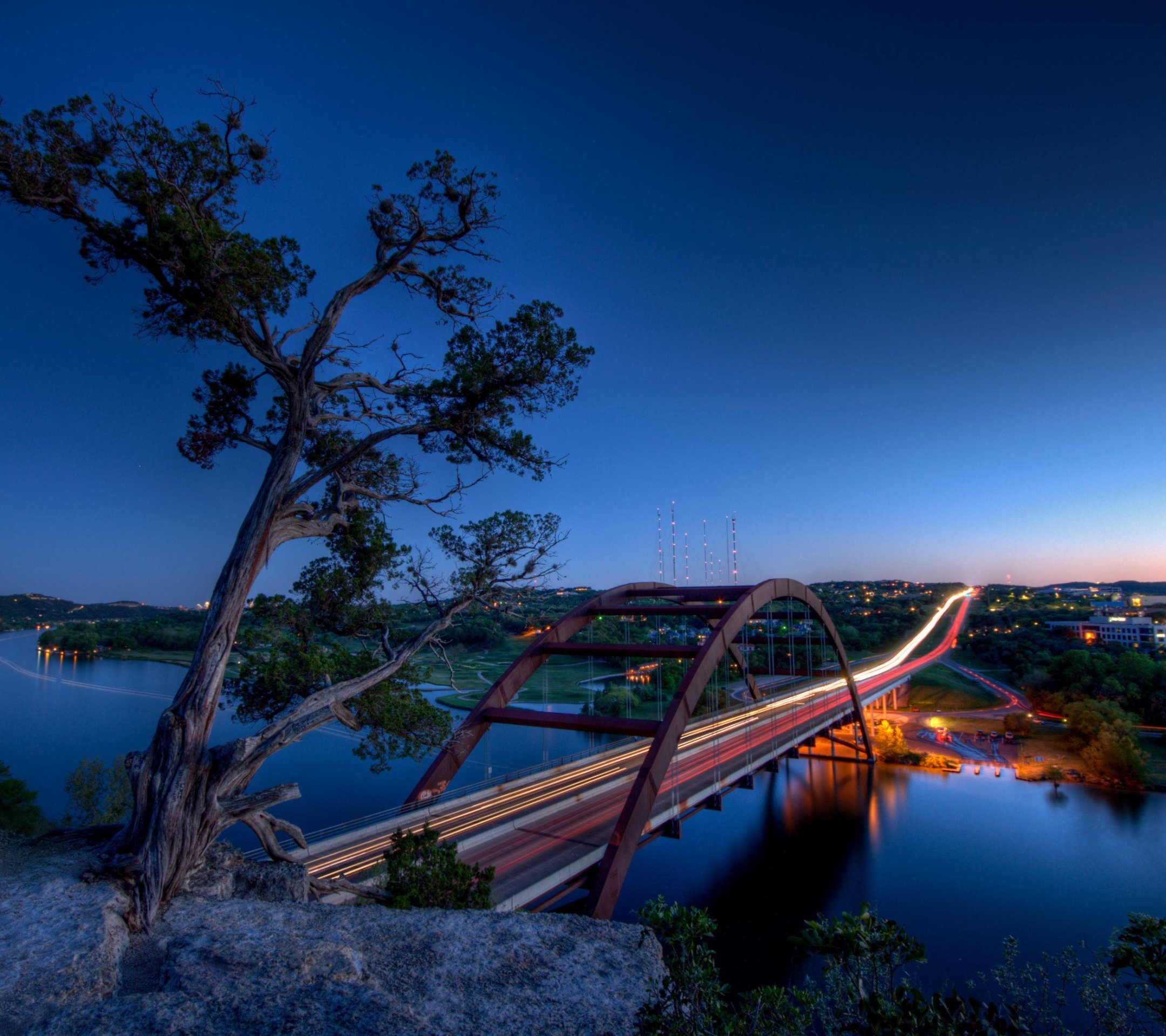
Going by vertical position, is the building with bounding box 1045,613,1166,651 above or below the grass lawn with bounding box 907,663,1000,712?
above

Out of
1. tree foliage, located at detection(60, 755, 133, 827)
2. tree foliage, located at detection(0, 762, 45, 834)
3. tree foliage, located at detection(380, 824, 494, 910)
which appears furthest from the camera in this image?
tree foliage, located at detection(60, 755, 133, 827)

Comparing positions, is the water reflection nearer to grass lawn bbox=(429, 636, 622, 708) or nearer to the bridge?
the bridge

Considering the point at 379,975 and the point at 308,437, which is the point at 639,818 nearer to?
the point at 379,975

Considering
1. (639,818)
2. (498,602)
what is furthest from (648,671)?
(498,602)

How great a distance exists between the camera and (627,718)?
70.6 ft

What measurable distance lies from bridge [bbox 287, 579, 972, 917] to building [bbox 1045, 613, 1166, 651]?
2228 inches

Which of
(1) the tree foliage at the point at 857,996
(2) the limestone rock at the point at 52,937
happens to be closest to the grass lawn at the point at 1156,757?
(1) the tree foliage at the point at 857,996

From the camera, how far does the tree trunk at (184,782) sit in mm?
6871

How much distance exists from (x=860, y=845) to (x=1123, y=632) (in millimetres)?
68815

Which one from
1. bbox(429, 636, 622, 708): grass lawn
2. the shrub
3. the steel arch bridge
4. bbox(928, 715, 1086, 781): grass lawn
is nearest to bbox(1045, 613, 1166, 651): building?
bbox(928, 715, 1086, 781): grass lawn

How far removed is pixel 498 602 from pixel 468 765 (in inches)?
1293

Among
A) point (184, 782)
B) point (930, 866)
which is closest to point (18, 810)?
point (184, 782)

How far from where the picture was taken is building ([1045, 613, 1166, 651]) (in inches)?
2726

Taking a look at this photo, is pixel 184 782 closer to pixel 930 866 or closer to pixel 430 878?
pixel 430 878
